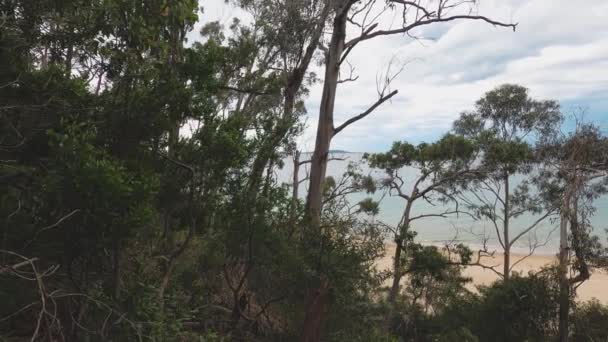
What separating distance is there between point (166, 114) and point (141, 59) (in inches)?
17.1

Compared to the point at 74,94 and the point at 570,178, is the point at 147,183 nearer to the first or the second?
the point at 74,94

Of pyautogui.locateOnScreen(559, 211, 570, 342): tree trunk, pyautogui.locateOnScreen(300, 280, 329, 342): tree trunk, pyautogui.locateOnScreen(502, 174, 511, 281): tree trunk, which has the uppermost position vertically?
pyautogui.locateOnScreen(502, 174, 511, 281): tree trunk

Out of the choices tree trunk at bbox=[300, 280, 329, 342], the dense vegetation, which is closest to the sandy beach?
the dense vegetation

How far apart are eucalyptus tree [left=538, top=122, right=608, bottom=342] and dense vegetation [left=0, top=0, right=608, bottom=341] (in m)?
0.04

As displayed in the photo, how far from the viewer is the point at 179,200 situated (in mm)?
3816

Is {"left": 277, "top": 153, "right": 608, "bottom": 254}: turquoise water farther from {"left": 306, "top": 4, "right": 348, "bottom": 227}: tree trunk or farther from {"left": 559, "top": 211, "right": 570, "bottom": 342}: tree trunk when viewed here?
{"left": 306, "top": 4, "right": 348, "bottom": 227}: tree trunk

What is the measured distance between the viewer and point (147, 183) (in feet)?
8.45

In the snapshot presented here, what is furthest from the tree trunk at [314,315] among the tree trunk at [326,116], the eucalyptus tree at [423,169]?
the eucalyptus tree at [423,169]

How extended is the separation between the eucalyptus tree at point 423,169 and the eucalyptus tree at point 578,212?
2.36m

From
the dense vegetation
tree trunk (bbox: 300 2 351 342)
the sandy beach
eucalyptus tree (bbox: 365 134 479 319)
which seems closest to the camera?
the dense vegetation

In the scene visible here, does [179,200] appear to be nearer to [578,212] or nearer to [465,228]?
[578,212]

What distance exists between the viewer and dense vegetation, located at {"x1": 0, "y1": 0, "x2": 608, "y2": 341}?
2.60 m

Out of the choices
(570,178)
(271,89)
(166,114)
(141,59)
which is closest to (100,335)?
(166,114)

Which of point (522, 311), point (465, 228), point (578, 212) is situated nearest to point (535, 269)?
point (522, 311)
